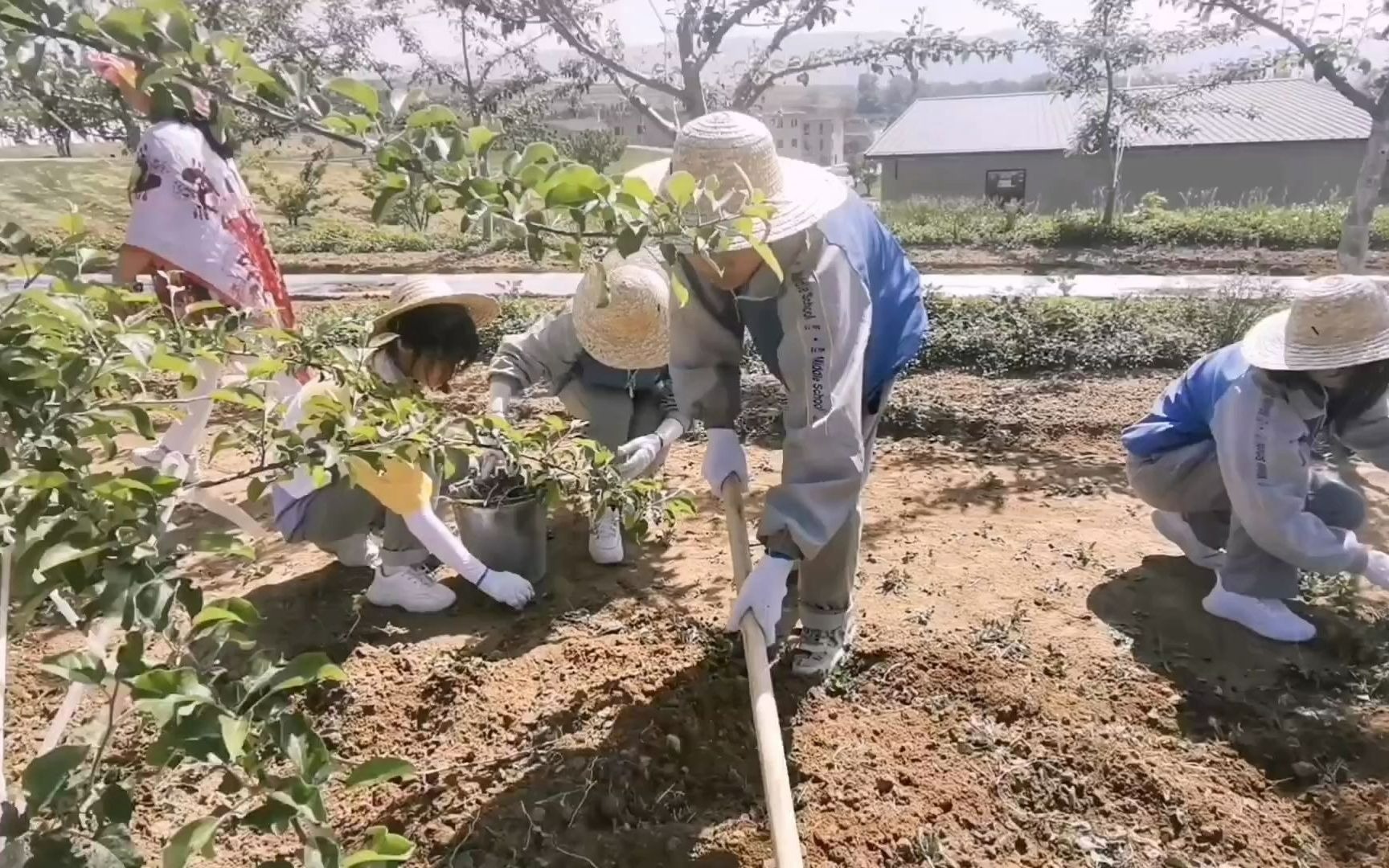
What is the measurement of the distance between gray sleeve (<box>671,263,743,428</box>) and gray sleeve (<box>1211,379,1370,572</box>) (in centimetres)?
127

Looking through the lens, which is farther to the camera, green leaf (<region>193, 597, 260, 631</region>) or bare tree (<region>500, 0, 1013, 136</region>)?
bare tree (<region>500, 0, 1013, 136</region>)

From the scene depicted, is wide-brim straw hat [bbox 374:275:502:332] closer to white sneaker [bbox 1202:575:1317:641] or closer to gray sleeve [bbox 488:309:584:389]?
gray sleeve [bbox 488:309:584:389]

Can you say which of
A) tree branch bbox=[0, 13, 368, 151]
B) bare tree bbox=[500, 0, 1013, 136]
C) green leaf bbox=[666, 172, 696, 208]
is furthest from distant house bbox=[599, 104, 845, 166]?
tree branch bbox=[0, 13, 368, 151]

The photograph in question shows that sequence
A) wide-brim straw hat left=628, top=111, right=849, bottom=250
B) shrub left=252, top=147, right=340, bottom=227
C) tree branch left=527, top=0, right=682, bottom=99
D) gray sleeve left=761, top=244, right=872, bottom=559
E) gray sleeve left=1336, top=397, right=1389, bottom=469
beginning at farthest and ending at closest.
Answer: shrub left=252, top=147, right=340, bottom=227 < tree branch left=527, top=0, right=682, bottom=99 < gray sleeve left=1336, top=397, right=1389, bottom=469 < gray sleeve left=761, top=244, right=872, bottom=559 < wide-brim straw hat left=628, top=111, right=849, bottom=250

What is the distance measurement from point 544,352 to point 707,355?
0.92 metres

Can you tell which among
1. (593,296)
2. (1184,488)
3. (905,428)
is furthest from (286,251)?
(1184,488)

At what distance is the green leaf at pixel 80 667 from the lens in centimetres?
80

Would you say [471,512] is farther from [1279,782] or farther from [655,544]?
[1279,782]

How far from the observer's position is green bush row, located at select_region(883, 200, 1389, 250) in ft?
35.4

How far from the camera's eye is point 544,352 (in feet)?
10.8

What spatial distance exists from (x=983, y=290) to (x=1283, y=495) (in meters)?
6.68

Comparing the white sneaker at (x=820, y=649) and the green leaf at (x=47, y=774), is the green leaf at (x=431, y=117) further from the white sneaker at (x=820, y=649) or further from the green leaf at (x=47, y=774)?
the white sneaker at (x=820, y=649)

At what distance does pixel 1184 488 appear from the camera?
112 inches

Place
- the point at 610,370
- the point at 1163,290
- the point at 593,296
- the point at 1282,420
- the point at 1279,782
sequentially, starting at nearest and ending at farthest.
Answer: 1. the point at 1279,782
2. the point at 1282,420
3. the point at 593,296
4. the point at 610,370
5. the point at 1163,290
